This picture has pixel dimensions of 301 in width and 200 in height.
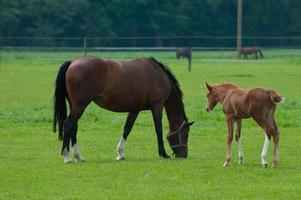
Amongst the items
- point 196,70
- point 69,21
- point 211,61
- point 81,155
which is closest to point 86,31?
point 69,21

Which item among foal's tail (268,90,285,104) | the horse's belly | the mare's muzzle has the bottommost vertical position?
the mare's muzzle

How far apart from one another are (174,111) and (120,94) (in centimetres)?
107

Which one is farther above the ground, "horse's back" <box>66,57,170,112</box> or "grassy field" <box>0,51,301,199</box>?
"horse's back" <box>66,57,170,112</box>

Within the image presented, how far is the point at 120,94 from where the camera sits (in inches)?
579

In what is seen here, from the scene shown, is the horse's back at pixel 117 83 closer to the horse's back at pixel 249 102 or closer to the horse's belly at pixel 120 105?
the horse's belly at pixel 120 105

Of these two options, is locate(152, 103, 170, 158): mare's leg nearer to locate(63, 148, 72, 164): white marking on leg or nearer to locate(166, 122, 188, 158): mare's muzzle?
locate(166, 122, 188, 158): mare's muzzle

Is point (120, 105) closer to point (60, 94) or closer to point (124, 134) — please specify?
point (124, 134)

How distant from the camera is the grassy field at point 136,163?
1093 cm

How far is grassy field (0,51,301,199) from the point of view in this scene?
35.9 ft

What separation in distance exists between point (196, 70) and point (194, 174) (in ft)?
107

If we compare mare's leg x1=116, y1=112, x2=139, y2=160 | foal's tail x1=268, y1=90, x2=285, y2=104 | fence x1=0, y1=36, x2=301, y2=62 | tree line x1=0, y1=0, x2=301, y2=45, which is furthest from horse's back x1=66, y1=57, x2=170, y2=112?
tree line x1=0, y1=0, x2=301, y2=45

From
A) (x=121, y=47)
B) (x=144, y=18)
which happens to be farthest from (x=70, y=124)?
(x=144, y=18)

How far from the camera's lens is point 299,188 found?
36.3ft

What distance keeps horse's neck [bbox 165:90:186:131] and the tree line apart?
A: 58.1 meters
